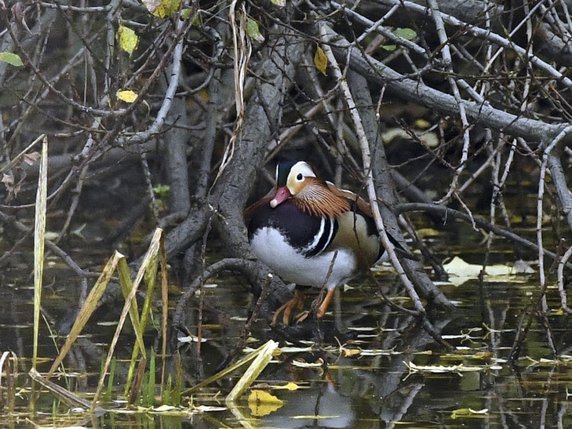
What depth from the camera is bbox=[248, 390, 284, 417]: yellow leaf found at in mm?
4895

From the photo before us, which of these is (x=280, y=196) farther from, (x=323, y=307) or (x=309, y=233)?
(x=323, y=307)

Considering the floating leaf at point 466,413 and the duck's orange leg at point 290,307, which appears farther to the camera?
the duck's orange leg at point 290,307

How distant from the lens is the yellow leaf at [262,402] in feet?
16.1

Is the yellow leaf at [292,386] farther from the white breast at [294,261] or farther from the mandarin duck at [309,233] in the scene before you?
the white breast at [294,261]

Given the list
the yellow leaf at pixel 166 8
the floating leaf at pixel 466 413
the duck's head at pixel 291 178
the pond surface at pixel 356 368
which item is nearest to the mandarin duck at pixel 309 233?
the duck's head at pixel 291 178

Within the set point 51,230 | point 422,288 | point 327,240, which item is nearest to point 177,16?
point 327,240

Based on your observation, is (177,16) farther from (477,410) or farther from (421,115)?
(421,115)

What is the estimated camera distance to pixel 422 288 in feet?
23.8

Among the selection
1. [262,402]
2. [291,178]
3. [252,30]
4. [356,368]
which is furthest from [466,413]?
[291,178]

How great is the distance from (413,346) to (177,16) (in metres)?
1.88

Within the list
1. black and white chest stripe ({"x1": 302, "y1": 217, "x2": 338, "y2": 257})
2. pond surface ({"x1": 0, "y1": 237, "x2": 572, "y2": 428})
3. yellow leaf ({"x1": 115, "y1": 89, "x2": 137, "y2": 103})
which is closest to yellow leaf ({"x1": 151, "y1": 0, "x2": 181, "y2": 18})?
yellow leaf ({"x1": 115, "y1": 89, "x2": 137, "y2": 103})

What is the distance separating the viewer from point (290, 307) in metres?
7.11

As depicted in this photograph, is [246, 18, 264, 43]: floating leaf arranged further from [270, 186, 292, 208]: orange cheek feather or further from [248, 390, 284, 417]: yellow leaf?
[248, 390, 284, 417]: yellow leaf

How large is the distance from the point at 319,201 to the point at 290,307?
578mm
